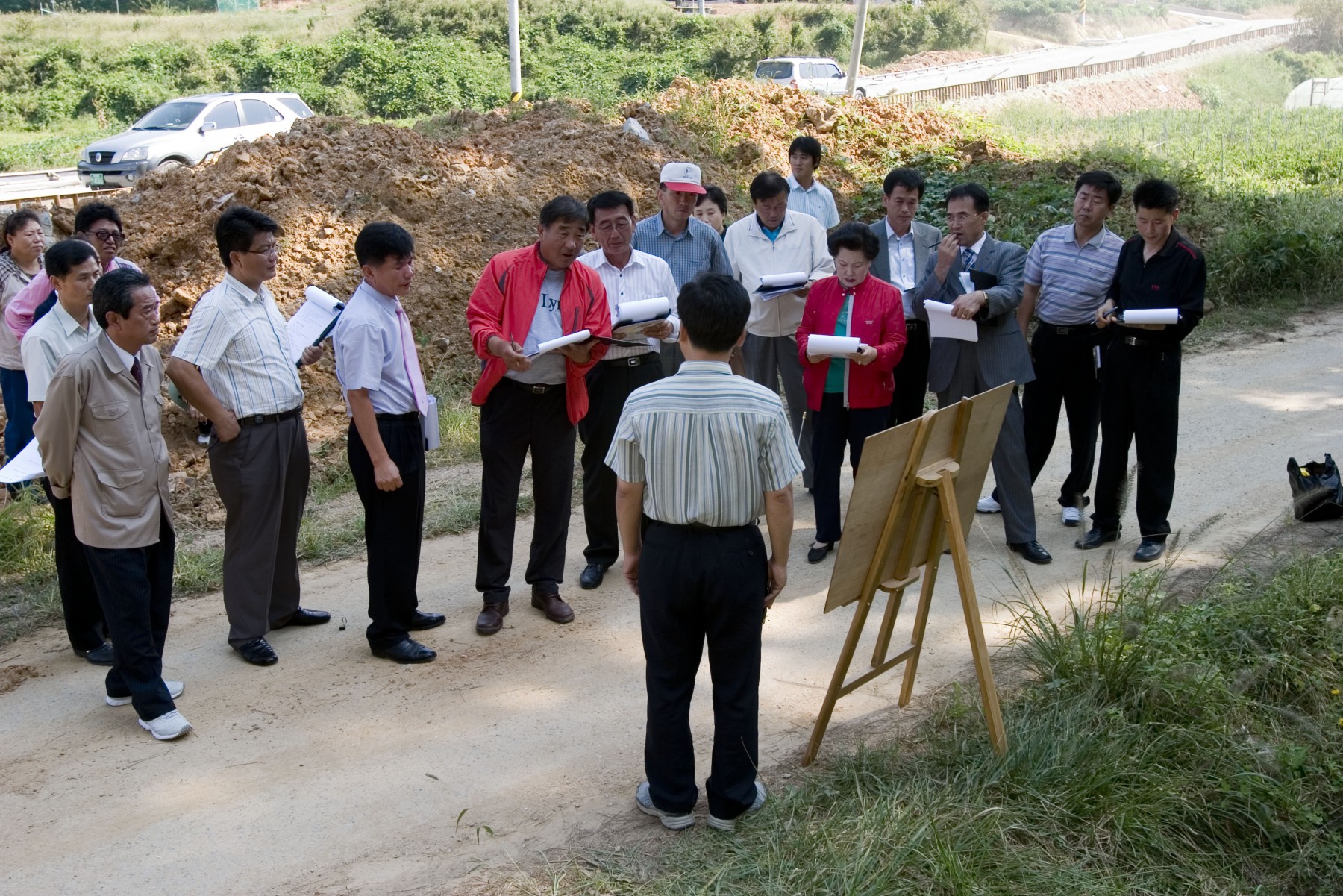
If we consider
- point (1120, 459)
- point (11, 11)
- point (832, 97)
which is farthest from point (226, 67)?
point (1120, 459)

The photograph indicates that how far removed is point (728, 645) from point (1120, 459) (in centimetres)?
367

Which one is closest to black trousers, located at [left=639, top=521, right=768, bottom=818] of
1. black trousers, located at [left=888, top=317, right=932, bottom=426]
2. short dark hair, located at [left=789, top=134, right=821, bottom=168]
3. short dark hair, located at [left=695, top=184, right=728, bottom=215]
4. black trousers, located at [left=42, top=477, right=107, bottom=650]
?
black trousers, located at [left=42, top=477, right=107, bottom=650]

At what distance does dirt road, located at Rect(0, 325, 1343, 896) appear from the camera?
12.6 feet

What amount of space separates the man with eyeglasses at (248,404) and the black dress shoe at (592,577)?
1.58 metres

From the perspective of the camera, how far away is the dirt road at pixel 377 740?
12.6 feet

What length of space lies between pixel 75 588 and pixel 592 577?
Answer: 247 centimetres

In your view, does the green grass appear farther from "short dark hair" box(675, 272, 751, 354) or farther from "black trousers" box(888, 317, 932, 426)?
"black trousers" box(888, 317, 932, 426)

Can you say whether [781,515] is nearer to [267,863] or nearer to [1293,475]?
[267,863]

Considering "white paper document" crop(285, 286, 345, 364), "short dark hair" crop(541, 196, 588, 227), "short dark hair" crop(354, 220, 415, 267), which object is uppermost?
"short dark hair" crop(541, 196, 588, 227)

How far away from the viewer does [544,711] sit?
4.86 m

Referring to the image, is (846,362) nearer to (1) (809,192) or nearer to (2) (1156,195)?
(2) (1156,195)

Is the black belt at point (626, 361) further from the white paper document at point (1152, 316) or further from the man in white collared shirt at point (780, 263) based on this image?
the white paper document at point (1152, 316)

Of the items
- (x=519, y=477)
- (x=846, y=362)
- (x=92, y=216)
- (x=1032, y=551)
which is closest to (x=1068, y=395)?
(x=1032, y=551)

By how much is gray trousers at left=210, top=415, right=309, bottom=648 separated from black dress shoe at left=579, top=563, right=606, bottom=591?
5.21ft
